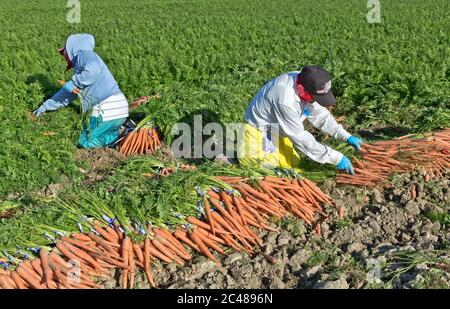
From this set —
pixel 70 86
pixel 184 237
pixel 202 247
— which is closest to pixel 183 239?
pixel 184 237

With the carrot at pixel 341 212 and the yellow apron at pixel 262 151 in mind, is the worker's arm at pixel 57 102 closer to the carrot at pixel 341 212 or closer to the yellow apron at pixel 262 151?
the yellow apron at pixel 262 151

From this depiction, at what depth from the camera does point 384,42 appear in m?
9.33

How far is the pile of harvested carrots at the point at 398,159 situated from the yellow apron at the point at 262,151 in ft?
1.88

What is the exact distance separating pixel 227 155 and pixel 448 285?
8.66 ft

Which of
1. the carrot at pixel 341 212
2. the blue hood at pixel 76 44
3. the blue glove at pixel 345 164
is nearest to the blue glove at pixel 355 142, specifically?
the blue glove at pixel 345 164

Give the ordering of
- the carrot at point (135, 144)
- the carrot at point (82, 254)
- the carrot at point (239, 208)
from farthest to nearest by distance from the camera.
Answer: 1. the carrot at point (135, 144)
2. the carrot at point (239, 208)
3. the carrot at point (82, 254)

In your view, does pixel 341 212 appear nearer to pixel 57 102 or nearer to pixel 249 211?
pixel 249 211

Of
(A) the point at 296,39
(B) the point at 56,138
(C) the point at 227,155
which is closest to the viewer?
(C) the point at 227,155

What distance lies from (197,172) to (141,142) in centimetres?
193

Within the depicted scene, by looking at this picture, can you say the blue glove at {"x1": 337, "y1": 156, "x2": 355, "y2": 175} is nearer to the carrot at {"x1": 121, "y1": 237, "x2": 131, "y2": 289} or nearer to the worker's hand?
the carrot at {"x1": 121, "y1": 237, "x2": 131, "y2": 289}

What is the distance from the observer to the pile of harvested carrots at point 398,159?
4398mm

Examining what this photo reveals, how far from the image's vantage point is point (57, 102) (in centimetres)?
632
